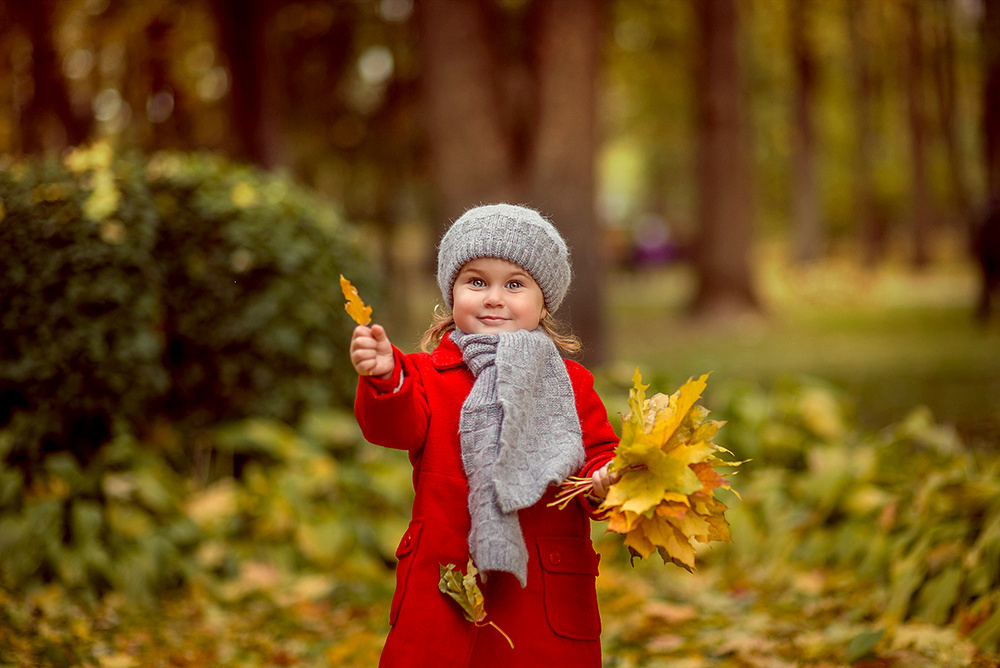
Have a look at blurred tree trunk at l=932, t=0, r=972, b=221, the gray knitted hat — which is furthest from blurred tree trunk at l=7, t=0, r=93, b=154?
blurred tree trunk at l=932, t=0, r=972, b=221

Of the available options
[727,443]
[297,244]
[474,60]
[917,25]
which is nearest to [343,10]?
[474,60]

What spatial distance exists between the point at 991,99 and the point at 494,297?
410 inches

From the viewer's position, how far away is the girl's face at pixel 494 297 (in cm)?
212

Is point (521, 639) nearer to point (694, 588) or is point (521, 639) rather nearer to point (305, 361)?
point (694, 588)

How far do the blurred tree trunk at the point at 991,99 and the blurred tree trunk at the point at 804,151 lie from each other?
365 inches

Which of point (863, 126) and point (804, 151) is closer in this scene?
point (804, 151)

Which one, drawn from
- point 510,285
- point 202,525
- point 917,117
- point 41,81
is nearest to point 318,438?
point 202,525

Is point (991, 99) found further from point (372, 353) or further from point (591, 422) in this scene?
point (372, 353)

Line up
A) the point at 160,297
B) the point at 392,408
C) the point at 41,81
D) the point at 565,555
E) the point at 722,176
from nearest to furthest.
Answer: the point at 392,408 → the point at 565,555 → the point at 160,297 → the point at 41,81 → the point at 722,176

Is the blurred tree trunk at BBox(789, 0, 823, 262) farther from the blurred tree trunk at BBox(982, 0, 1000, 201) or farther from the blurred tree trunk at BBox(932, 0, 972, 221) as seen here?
the blurred tree trunk at BBox(982, 0, 1000, 201)

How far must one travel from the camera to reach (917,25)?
21.5 m

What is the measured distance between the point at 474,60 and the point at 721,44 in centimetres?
705

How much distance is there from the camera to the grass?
696cm

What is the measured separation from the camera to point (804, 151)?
68.5ft
